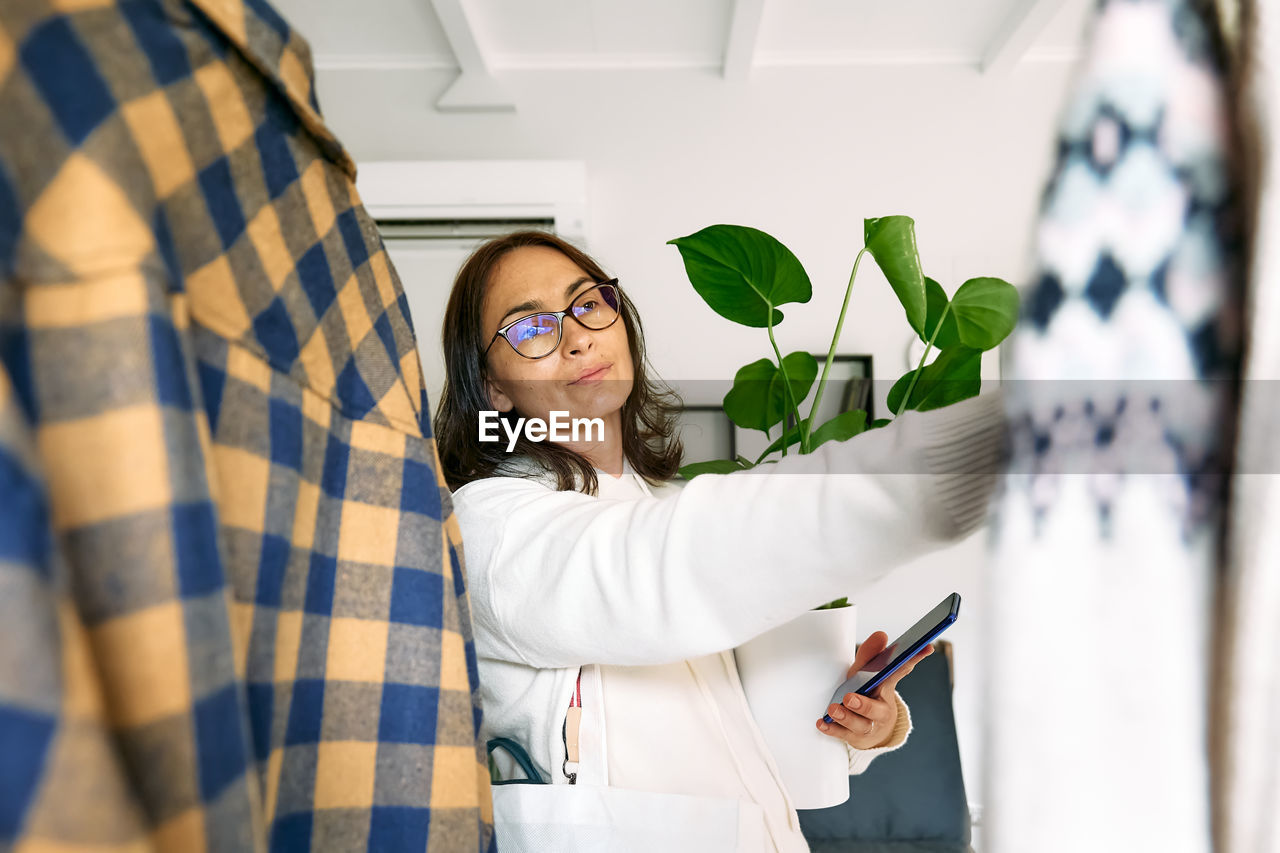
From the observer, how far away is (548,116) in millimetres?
2826

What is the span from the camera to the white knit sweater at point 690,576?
428 mm

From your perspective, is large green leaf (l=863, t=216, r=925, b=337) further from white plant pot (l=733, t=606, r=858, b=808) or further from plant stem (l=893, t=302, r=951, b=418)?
white plant pot (l=733, t=606, r=858, b=808)

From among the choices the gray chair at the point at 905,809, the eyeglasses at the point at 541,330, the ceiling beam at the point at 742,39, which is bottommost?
the gray chair at the point at 905,809

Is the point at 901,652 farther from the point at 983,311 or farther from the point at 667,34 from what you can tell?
the point at 667,34

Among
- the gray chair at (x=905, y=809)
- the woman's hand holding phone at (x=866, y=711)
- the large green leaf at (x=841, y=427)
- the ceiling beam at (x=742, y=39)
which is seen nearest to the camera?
the woman's hand holding phone at (x=866, y=711)

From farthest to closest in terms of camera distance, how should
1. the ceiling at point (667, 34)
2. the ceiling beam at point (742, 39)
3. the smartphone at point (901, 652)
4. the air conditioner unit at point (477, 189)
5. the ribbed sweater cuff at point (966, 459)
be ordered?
the air conditioner unit at point (477, 189) < the ceiling at point (667, 34) < the ceiling beam at point (742, 39) < the smartphone at point (901, 652) < the ribbed sweater cuff at point (966, 459)

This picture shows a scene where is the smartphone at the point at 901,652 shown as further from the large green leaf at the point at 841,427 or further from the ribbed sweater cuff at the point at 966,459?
the large green leaf at the point at 841,427

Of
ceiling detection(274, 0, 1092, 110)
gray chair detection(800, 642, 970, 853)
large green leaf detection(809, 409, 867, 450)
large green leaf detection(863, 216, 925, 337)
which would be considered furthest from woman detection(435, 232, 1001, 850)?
ceiling detection(274, 0, 1092, 110)

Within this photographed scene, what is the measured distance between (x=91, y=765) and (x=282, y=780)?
0.20 m

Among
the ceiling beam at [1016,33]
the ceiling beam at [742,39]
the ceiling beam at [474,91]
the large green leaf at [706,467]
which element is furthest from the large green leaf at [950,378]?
the ceiling beam at [474,91]

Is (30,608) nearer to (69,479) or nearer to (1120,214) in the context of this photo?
(69,479)

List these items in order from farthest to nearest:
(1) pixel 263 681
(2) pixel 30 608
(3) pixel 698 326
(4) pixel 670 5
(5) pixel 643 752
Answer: (3) pixel 698 326 → (4) pixel 670 5 → (5) pixel 643 752 → (1) pixel 263 681 → (2) pixel 30 608

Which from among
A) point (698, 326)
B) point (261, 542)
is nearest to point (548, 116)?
point (698, 326)

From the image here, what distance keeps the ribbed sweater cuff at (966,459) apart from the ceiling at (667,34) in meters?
2.29
